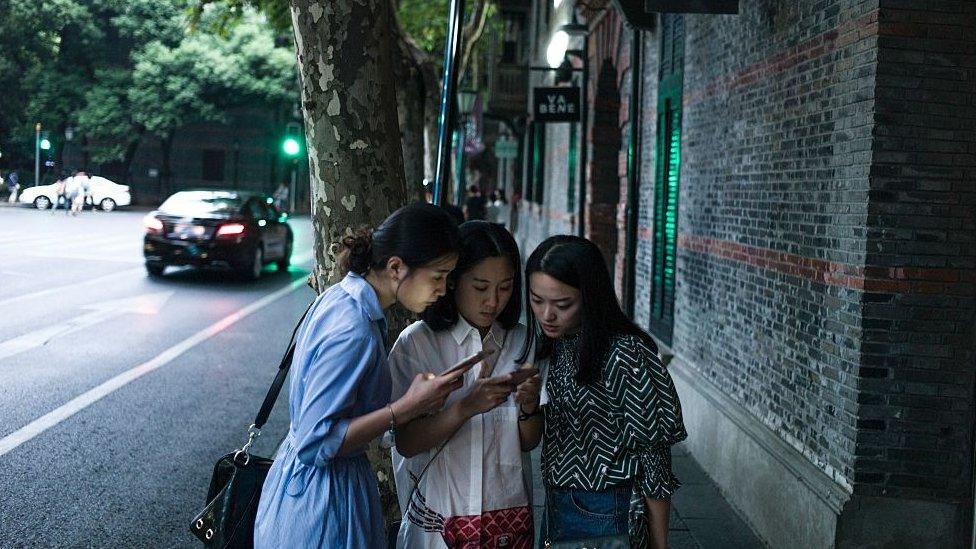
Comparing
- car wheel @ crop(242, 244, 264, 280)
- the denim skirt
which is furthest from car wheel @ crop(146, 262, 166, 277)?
the denim skirt

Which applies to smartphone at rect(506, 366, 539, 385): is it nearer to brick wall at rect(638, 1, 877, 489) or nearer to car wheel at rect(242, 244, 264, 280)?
brick wall at rect(638, 1, 877, 489)

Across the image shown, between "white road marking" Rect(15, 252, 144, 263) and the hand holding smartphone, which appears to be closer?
the hand holding smartphone

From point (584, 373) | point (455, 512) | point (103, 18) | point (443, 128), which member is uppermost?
point (103, 18)

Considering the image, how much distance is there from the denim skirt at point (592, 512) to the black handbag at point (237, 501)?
893mm

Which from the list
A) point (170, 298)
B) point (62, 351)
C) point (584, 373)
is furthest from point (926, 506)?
point (170, 298)

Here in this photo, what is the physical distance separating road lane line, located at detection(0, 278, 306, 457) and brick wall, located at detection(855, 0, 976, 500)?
556 centimetres

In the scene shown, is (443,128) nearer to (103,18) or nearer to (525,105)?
(525,105)

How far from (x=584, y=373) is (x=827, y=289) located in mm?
2812

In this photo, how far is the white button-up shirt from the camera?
310cm

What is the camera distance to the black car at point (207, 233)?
736 inches

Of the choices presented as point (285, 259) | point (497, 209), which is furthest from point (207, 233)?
point (497, 209)

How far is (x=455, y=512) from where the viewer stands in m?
3.09

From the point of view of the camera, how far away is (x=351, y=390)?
266cm

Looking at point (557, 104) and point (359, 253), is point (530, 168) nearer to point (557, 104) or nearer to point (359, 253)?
point (557, 104)
